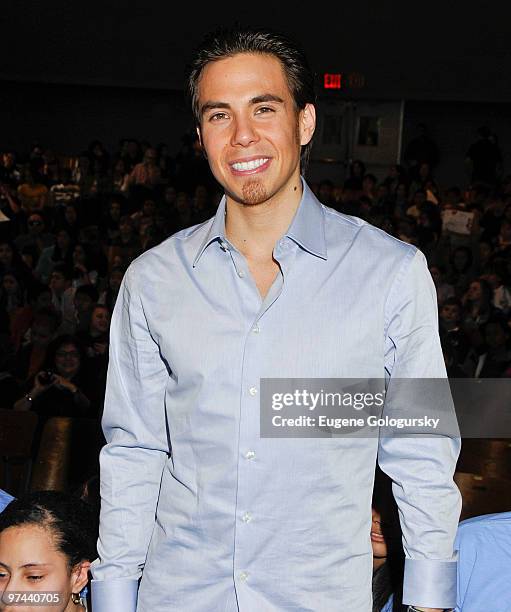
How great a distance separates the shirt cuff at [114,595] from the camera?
1.38 meters

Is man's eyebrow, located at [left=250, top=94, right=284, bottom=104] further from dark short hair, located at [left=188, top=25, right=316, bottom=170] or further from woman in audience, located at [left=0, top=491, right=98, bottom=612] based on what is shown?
woman in audience, located at [left=0, top=491, right=98, bottom=612]

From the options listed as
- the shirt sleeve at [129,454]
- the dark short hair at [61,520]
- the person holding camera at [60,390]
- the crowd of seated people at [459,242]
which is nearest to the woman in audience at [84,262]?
the crowd of seated people at [459,242]

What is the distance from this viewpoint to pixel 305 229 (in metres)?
1.38

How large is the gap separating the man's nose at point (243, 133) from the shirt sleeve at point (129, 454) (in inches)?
9.5

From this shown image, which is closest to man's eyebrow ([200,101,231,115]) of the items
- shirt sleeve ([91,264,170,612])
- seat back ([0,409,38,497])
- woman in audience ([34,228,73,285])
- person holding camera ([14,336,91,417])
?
shirt sleeve ([91,264,170,612])

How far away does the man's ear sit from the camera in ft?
4.75

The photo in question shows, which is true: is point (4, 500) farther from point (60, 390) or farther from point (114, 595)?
point (60, 390)

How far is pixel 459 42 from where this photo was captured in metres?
10.8

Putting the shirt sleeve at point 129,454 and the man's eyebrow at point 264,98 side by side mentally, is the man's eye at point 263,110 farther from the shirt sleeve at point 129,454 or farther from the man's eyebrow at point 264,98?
the shirt sleeve at point 129,454

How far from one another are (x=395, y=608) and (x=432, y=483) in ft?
2.46

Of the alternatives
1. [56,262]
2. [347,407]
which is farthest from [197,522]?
[56,262]

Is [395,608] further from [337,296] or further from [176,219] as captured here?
[176,219]

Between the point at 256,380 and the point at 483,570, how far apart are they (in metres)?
0.80

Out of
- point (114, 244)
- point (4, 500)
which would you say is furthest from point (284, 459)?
point (114, 244)
